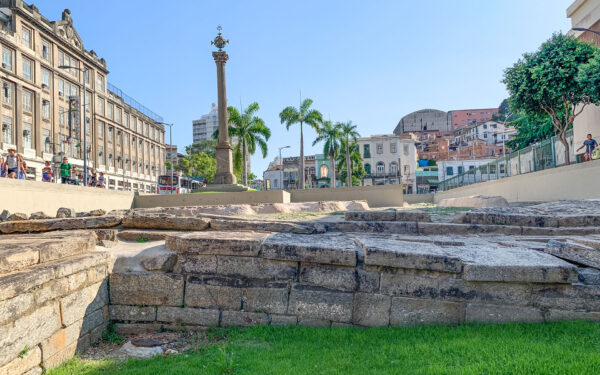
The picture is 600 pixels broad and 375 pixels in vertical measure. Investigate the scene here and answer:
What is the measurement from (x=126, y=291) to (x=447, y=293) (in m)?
3.69

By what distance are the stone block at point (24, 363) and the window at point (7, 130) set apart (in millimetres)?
33136

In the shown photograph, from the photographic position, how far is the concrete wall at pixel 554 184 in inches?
493

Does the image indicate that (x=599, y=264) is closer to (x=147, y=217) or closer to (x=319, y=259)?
(x=319, y=259)

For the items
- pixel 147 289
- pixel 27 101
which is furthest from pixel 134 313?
pixel 27 101

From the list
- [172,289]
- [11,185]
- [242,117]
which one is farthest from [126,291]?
[242,117]

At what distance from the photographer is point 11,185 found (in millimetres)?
13219

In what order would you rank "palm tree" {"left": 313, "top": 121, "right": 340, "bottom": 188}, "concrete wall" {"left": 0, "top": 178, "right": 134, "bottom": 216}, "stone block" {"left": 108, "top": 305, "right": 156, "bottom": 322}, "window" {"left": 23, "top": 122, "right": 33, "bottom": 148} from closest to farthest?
"stone block" {"left": 108, "top": 305, "right": 156, "bottom": 322}, "concrete wall" {"left": 0, "top": 178, "right": 134, "bottom": 216}, "window" {"left": 23, "top": 122, "right": 33, "bottom": 148}, "palm tree" {"left": 313, "top": 121, "right": 340, "bottom": 188}

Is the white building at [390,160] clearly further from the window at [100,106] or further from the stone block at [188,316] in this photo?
the stone block at [188,316]

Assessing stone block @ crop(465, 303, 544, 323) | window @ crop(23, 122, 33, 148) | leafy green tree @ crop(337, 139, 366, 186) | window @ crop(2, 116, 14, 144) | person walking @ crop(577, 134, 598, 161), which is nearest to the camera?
stone block @ crop(465, 303, 544, 323)

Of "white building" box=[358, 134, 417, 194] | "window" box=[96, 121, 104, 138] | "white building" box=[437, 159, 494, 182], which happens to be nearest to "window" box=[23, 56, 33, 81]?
"window" box=[96, 121, 104, 138]

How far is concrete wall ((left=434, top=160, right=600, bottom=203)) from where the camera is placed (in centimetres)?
1252

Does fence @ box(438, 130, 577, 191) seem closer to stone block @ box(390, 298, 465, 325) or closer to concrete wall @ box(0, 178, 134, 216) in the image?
stone block @ box(390, 298, 465, 325)

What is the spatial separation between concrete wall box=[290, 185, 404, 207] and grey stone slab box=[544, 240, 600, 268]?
18392mm

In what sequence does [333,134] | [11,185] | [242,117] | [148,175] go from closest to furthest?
[11,185] < [242,117] < [333,134] < [148,175]
